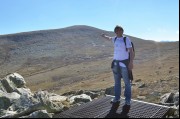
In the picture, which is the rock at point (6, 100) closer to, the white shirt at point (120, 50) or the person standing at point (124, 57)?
the person standing at point (124, 57)

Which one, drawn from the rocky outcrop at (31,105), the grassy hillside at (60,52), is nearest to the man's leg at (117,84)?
the rocky outcrop at (31,105)

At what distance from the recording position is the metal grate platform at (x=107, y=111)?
895 cm

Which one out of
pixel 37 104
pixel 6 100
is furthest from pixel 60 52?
pixel 37 104

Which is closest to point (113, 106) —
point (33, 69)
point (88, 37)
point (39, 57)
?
point (33, 69)

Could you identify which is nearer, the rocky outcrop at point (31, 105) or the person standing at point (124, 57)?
the person standing at point (124, 57)

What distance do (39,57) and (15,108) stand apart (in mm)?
73595

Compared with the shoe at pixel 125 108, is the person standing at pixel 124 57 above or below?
above

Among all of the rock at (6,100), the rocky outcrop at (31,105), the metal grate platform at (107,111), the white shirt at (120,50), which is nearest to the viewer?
the metal grate platform at (107,111)

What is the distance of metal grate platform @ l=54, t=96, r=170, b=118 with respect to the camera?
29.3 feet

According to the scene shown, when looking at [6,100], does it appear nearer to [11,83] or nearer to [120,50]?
[11,83]

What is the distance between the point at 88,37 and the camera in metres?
112

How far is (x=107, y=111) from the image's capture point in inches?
370

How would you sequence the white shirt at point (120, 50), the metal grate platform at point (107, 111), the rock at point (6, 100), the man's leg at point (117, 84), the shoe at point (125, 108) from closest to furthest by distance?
the metal grate platform at point (107, 111) < the shoe at point (125, 108) < the white shirt at point (120, 50) < the man's leg at point (117, 84) < the rock at point (6, 100)

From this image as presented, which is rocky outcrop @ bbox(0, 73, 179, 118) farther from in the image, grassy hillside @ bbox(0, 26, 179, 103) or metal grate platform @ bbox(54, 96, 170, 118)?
grassy hillside @ bbox(0, 26, 179, 103)
